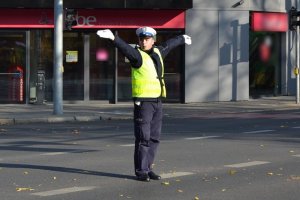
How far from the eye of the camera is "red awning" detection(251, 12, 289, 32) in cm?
2911

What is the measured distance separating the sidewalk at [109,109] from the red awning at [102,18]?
2679mm

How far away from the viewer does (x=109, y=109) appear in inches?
964

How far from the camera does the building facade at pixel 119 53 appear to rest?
85.3 ft

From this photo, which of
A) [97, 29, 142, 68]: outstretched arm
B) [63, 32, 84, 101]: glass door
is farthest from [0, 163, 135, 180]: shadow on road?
[63, 32, 84, 101]: glass door

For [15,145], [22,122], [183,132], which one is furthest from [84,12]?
[15,145]

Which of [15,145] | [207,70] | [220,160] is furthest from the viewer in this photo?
[207,70]

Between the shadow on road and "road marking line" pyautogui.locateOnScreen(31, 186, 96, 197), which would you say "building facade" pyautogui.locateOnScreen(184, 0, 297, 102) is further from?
"road marking line" pyautogui.locateOnScreen(31, 186, 96, 197)

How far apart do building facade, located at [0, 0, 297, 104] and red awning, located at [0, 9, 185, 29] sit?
0.03m

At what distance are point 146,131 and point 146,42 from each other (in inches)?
44.6

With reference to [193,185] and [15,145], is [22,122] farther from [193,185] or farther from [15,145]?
[193,185]

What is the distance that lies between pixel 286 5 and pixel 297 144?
17.0m

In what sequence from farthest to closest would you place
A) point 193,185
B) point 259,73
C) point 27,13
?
point 259,73 < point 27,13 < point 193,185

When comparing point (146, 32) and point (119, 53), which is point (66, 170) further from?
point (119, 53)

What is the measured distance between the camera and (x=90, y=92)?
26.8 meters
